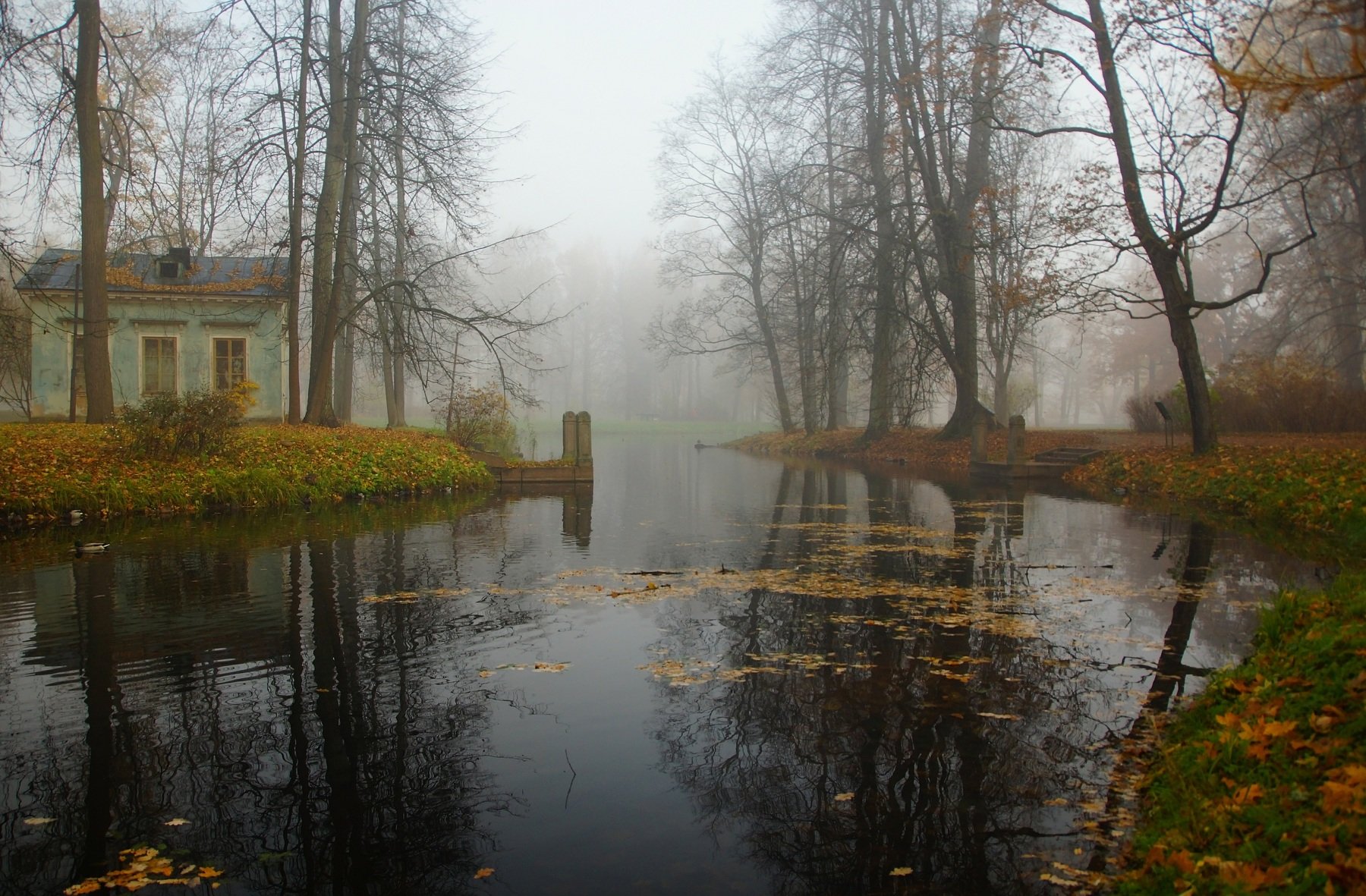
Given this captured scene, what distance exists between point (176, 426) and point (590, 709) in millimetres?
11718

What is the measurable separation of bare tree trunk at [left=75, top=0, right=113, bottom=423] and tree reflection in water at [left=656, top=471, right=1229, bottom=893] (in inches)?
600

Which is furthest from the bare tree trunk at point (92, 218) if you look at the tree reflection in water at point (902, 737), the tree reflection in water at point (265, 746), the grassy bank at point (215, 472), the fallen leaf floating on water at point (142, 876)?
the fallen leaf floating on water at point (142, 876)

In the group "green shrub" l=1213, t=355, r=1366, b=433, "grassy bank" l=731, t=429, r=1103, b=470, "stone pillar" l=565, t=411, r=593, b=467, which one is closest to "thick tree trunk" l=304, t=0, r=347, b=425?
"stone pillar" l=565, t=411, r=593, b=467

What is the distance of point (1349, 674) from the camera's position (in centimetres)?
399

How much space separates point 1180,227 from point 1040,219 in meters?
12.2

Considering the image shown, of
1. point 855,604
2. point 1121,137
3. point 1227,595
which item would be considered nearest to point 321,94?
point 1121,137

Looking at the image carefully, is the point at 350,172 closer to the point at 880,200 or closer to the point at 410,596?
the point at 880,200

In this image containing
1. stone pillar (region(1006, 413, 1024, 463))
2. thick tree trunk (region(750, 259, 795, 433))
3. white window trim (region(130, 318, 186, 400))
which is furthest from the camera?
thick tree trunk (region(750, 259, 795, 433))

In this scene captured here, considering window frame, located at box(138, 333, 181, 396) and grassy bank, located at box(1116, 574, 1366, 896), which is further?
window frame, located at box(138, 333, 181, 396)

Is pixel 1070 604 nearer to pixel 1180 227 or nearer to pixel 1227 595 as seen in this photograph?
pixel 1227 595

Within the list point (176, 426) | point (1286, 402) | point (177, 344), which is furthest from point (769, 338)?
point (176, 426)

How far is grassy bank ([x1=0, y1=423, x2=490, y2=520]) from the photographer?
42.3ft

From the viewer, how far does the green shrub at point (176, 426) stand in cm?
1420

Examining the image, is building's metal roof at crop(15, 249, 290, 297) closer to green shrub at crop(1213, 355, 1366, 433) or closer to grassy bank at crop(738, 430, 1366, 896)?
green shrub at crop(1213, 355, 1366, 433)
